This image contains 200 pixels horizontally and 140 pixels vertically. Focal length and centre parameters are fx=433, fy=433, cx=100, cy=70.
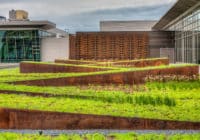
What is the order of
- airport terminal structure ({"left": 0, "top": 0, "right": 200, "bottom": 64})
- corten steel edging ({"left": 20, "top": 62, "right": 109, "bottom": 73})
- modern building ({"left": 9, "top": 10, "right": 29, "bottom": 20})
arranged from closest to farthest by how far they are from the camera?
corten steel edging ({"left": 20, "top": 62, "right": 109, "bottom": 73}) → airport terminal structure ({"left": 0, "top": 0, "right": 200, "bottom": 64}) → modern building ({"left": 9, "top": 10, "right": 29, "bottom": 20})

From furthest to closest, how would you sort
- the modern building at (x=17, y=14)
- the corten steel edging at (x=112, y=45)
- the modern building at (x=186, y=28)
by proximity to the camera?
the modern building at (x=17, y=14), the corten steel edging at (x=112, y=45), the modern building at (x=186, y=28)

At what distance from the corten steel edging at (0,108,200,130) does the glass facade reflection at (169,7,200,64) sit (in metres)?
27.3

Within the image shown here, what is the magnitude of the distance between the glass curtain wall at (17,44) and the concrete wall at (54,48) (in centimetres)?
169

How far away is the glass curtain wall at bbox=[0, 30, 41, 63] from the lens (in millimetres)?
52375

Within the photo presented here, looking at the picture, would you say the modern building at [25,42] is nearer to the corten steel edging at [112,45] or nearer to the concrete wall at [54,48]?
the concrete wall at [54,48]

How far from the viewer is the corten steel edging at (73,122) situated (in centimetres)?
910

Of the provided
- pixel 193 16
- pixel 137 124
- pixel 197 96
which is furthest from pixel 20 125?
pixel 193 16

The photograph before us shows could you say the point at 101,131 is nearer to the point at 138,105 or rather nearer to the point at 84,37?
the point at 138,105

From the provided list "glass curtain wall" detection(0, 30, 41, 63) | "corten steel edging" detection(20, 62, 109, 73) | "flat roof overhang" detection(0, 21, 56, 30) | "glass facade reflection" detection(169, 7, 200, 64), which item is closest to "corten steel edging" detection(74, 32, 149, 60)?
→ "glass facade reflection" detection(169, 7, 200, 64)

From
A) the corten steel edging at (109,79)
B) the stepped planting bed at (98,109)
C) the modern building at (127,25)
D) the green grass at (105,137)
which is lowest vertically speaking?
the green grass at (105,137)

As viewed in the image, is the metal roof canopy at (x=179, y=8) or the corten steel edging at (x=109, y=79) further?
the metal roof canopy at (x=179, y=8)

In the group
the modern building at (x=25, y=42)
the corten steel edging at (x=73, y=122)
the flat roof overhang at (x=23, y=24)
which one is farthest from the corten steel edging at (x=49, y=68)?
the flat roof overhang at (x=23, y=24)

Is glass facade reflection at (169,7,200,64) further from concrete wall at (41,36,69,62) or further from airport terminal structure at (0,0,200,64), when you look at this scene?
concrete wall at (41,36,69,62)

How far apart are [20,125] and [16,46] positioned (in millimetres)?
44475
